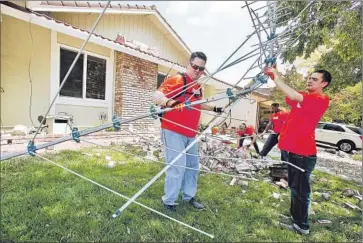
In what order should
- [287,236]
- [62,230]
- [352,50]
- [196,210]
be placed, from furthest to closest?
[352,50] < [196,210] < [287,236] < [62,230]

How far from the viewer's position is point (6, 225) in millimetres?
2355

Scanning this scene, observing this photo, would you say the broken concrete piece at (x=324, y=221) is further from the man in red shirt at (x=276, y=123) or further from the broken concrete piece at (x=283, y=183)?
the man in red shirt at (x=276, y=123)

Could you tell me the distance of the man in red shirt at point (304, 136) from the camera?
2.38m

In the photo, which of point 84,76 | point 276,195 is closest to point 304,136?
point 276,195

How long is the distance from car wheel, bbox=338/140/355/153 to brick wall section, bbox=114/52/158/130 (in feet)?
30.8

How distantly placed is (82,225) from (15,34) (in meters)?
6.09

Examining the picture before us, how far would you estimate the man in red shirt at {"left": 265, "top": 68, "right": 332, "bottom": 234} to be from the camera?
2.38m

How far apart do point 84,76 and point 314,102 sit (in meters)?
6.82

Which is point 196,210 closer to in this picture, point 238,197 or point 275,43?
point 238,197

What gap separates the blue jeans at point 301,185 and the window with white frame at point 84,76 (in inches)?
253

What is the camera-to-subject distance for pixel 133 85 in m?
8.88

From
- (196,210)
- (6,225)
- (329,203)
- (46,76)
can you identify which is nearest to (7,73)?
(46,76)

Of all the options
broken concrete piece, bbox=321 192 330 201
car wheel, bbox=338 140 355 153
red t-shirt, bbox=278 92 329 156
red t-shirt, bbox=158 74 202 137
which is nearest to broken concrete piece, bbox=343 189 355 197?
broken concrete piece, bbox=321 192 330 201

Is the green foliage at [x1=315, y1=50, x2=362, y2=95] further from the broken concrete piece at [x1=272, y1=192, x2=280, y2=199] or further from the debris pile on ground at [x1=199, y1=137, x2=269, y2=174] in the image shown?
the broken concrete piece at [x1=272, y1=192, x2=280, y2=199]
